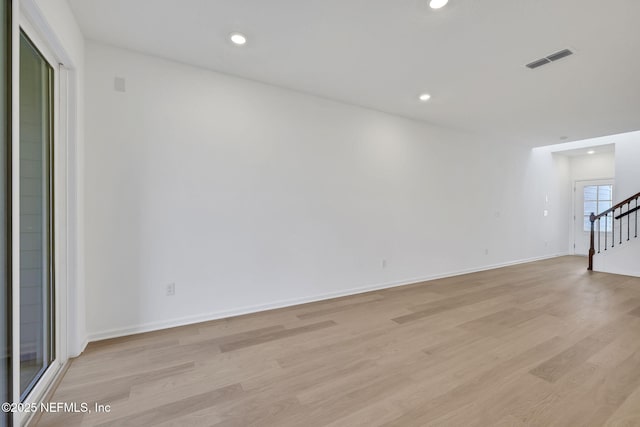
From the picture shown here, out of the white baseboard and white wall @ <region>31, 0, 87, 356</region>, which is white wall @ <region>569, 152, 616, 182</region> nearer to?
the white baseboard

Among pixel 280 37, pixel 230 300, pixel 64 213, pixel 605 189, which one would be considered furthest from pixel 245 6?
pixel 605 189

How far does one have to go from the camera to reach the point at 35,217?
1807 millimetres

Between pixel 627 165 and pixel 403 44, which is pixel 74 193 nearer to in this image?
pixel 403 44

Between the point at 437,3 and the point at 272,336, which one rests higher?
the point at 437,3

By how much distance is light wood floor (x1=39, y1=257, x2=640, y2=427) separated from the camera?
160cm

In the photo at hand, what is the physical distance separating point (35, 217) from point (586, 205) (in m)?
10.5

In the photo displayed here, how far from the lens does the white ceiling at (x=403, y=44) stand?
2074mm

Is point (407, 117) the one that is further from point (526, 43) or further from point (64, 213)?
point (64, 213)

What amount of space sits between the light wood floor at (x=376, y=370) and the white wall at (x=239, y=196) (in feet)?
1.37

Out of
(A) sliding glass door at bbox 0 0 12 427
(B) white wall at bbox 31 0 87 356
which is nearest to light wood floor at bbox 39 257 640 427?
(B) white wall at bbox 31 0 87 356

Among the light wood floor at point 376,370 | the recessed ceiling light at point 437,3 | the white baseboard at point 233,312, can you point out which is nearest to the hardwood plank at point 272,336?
the light wood floor at point 376,370

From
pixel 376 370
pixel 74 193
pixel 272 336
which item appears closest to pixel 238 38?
pixel 74 193

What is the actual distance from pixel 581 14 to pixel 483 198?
3.93 m

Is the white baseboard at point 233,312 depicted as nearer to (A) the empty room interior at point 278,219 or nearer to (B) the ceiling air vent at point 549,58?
(A) the empty room interior at point 278,219
